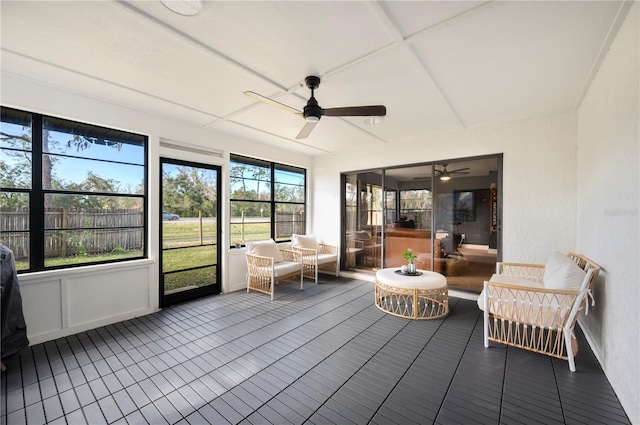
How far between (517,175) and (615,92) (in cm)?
182

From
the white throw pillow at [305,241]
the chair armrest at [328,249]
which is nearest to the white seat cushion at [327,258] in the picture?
the chair armrest at [328,249]

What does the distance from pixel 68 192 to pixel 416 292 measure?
164 inches

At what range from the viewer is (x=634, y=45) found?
1.68 meters

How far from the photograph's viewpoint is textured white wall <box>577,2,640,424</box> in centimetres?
167

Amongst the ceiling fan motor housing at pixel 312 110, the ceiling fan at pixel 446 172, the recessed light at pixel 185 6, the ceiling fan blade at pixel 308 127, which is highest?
the recessed light at pixel 185 6

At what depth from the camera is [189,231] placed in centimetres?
399

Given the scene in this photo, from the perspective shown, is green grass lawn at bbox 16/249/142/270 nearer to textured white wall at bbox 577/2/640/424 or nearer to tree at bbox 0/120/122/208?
tree at bbox 0/120/122/208

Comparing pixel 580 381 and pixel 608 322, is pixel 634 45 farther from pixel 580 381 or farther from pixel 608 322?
pixel 580 381

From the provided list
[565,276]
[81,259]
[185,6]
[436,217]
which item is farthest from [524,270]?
[81,259]

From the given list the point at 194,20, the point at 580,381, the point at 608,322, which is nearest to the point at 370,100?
the point at 194,20

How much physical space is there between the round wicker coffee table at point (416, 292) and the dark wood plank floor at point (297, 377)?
204mm

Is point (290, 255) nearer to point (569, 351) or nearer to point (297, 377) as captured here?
point (297, 377)

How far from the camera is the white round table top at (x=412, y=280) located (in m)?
3.23

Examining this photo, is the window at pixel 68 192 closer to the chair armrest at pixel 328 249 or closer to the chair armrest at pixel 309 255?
the chair armrest at pixel 309 255
